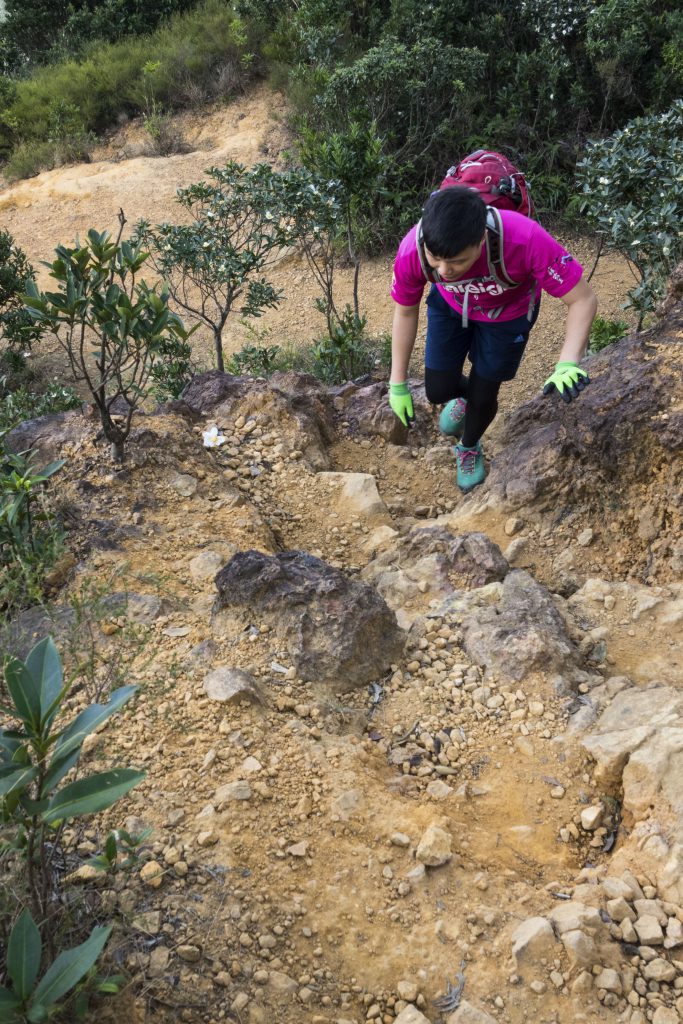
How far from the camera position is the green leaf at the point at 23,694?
138cm

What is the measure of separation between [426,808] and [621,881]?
505 mm

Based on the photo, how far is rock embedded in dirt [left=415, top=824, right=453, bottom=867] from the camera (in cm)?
195

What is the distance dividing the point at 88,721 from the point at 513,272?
2290mm

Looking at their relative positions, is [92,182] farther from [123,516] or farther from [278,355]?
[123,516]

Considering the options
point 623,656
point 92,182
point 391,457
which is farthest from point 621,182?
point 92,182

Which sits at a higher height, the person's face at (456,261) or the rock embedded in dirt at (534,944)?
the person's face at (456,261)

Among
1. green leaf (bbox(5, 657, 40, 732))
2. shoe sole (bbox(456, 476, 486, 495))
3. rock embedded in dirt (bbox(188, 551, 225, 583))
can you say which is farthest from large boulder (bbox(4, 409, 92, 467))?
green leaf (bbox(5, 657, 40, 732))

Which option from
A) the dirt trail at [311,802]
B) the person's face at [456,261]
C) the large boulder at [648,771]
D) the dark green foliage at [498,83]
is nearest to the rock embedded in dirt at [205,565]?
the dirt trail at [311,802]

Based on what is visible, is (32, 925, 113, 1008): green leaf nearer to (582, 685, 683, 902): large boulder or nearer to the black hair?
(582, 685, 683, 902): large boulder

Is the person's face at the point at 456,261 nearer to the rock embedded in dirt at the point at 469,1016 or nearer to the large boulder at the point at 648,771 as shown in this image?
the large boulder at the point at 648,771

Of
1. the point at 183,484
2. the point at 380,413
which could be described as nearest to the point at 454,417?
the point at 380,413

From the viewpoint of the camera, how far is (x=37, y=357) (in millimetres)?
8766

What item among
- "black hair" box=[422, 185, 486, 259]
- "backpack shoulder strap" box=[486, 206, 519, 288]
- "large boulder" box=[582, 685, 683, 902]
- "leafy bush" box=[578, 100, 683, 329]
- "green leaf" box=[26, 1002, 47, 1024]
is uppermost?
"black hair" box=[422, 185, 486, 259]

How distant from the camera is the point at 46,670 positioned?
57.8 inches
